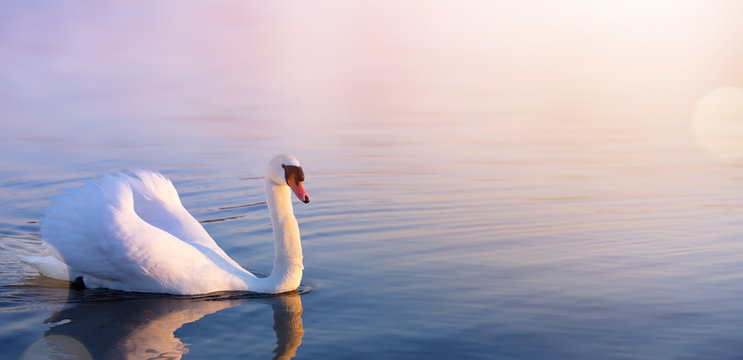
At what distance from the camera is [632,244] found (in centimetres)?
1267

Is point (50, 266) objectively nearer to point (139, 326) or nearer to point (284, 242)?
point (139, 326)

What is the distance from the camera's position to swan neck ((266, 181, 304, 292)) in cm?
972

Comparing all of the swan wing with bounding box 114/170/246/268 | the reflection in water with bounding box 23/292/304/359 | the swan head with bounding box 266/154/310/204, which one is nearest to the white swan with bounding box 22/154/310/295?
the swan head with bounding box 266/154/310/204

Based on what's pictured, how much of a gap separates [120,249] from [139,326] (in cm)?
122

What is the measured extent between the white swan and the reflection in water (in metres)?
0.21

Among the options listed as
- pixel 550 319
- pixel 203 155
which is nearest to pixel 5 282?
pixel 550 319

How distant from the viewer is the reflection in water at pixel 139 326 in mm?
7658

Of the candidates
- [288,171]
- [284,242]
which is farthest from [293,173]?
[284,242]

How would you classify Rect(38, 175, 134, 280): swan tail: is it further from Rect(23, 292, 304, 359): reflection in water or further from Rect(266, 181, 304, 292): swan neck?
Rect(266, 181, 304, 292): swan neck

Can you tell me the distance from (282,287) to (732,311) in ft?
15.8

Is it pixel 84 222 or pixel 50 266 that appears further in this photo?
pixel 50 266

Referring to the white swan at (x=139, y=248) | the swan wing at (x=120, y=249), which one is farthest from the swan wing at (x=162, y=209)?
the swan wing at (x=120, y=249)

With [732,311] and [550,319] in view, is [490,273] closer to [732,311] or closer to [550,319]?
[550,319]

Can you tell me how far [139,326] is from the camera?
841 cm
